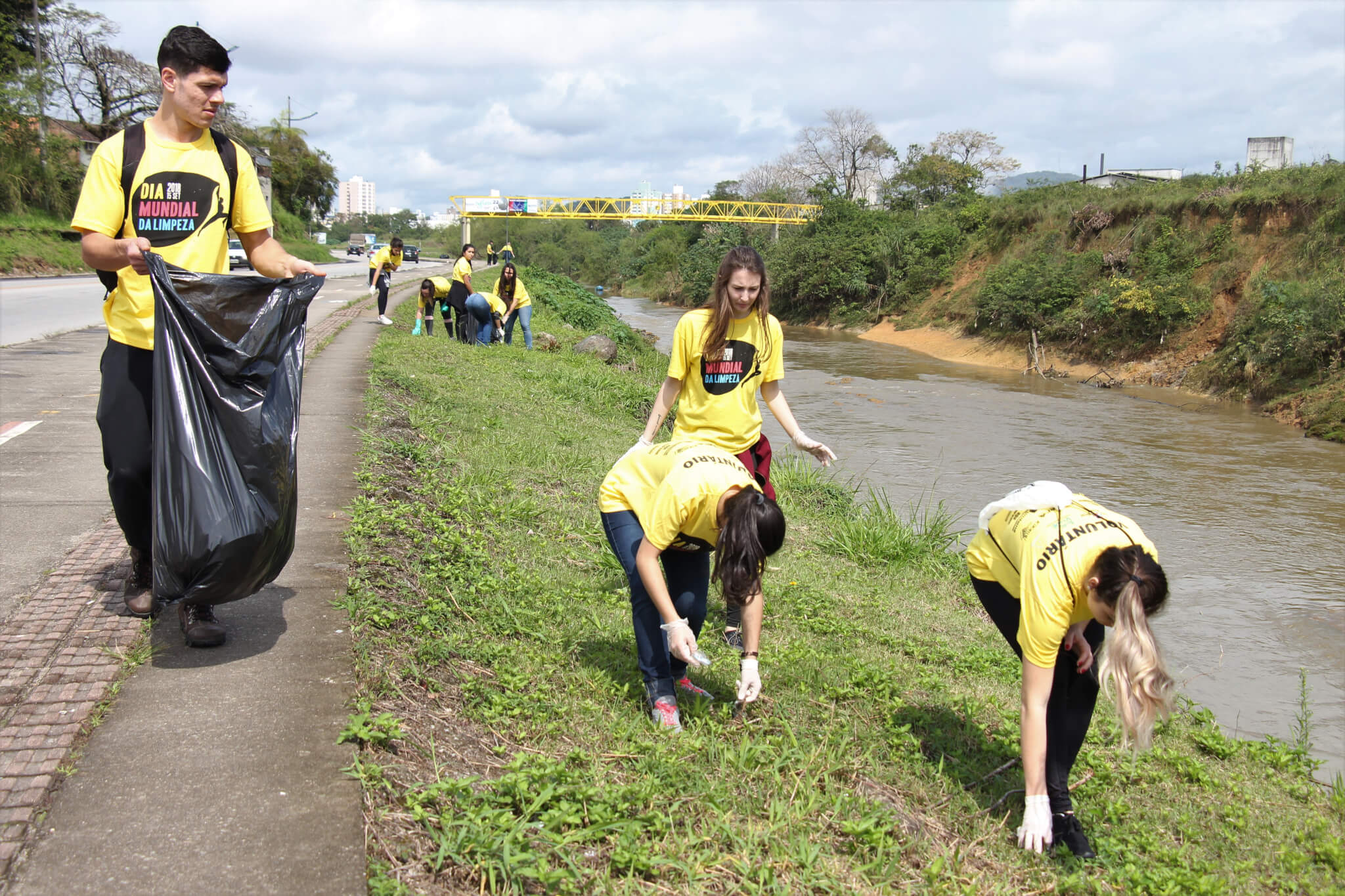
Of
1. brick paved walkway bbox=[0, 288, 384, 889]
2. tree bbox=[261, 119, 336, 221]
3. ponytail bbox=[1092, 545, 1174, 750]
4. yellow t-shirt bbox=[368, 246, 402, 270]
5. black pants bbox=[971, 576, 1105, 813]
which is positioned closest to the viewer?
brick paved walkway bbox=[0, 288, 384, 889]

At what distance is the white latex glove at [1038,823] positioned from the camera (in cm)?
314

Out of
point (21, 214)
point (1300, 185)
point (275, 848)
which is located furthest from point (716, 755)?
point (21, 214)

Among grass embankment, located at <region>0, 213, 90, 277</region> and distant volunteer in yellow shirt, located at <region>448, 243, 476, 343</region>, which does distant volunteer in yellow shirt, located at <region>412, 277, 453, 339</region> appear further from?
grass embankment, located at <region>0, 213, 90, 277</region>

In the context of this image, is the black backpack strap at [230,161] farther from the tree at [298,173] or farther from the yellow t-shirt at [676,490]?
the tree at [298,173]

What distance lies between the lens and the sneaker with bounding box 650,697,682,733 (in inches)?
138

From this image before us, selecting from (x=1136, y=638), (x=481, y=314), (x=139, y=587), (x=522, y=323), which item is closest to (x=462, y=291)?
(x=481, y=314)

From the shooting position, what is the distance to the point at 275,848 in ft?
8.36

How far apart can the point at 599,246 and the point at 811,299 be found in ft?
182

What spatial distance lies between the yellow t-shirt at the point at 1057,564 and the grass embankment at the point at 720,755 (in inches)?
29.2

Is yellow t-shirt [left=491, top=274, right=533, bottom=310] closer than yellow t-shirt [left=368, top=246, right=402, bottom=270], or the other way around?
yellow t-shirt [left=491, top=274, right=533, bottom=310]

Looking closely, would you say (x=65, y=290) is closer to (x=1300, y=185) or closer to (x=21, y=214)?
(x=21, y=214)

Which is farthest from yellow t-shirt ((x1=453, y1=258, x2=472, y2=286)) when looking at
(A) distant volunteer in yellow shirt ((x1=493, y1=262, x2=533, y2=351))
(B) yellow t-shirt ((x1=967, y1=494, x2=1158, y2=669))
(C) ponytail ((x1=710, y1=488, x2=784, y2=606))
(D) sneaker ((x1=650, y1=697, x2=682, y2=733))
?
(B) yellow t-shirt ((x1=967, y1=494, x2=1158, y2=669))

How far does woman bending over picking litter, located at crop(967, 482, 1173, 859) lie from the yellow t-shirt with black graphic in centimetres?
1259

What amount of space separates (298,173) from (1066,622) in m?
71.6
